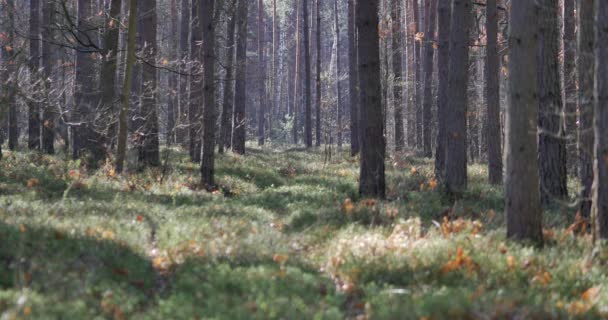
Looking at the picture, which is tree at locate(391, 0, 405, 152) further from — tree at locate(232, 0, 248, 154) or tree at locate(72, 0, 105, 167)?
tree at locate(72, 0, 105, 167)

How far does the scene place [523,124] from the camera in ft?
25.1

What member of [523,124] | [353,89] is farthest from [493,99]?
[353,89]

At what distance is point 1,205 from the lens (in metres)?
9.12

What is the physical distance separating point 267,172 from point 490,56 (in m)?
6.71

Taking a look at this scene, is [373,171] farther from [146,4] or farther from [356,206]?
[146,4]

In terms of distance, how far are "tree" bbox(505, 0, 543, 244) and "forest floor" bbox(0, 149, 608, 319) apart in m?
0.39

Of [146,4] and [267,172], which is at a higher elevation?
[146,4]

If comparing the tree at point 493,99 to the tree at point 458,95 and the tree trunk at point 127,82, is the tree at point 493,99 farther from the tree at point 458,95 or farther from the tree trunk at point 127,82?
the tree trunk at point 127,82

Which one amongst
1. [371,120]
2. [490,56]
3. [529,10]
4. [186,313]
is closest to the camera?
[186,313]

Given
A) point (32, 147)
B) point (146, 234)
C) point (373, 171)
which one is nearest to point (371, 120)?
point (373, 171)

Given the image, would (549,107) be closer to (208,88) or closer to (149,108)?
(208,88)

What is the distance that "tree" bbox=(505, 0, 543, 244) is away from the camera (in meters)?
7.63

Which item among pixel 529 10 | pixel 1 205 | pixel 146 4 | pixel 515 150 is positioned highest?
pixel 146 4

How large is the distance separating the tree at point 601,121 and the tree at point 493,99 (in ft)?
26.4
